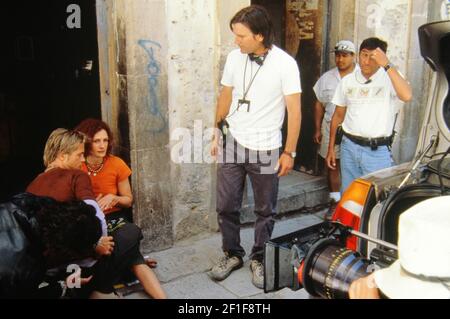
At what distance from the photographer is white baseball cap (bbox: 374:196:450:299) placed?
1.69 metres

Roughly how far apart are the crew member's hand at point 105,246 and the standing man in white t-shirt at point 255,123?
117cm

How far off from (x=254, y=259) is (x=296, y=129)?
1.09 m

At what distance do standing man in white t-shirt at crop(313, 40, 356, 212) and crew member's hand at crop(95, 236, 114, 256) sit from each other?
2842mm

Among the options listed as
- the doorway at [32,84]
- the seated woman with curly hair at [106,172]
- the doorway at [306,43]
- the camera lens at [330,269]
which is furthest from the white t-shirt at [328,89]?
the camera lens at [330,269]

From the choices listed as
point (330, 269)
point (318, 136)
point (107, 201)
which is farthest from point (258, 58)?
point (330, 269)

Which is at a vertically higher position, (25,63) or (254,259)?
(25,63)

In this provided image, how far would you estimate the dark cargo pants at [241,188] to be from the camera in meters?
4.38

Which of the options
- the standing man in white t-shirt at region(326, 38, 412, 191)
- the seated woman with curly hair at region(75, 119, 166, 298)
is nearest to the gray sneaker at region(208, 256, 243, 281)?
the seated woman with curly hair at region(75, 119, 166, 298)

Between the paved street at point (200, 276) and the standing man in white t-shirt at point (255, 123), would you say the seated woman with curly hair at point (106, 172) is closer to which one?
the paved street at point (200, 276)

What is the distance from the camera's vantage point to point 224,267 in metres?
4.55

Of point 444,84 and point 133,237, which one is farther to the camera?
point 133,237

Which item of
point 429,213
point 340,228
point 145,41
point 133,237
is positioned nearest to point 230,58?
point 145,41

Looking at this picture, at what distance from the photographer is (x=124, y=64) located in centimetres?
466

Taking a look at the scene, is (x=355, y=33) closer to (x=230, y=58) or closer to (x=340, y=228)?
(x=230, y=58)
